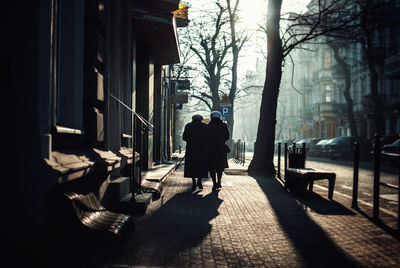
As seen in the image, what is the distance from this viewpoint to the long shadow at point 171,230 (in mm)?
4141

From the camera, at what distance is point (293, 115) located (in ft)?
229

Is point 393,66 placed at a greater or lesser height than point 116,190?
greater

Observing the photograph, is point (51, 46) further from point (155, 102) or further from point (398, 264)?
point (155, 102)

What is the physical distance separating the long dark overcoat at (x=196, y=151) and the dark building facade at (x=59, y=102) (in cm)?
159

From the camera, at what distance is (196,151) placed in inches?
381

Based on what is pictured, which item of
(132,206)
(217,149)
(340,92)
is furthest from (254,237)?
(340,92)

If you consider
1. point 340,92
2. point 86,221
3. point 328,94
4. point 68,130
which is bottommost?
point 86,221

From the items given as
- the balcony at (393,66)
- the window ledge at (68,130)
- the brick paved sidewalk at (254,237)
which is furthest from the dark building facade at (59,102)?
the balcony at (393,66)

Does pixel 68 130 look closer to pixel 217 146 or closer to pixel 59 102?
pixel 59 102

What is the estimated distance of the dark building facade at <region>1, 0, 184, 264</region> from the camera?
11.2ft

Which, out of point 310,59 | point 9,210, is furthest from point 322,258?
point 310,59

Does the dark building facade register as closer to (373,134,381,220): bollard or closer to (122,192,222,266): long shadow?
(122,192,222,266): long shadow

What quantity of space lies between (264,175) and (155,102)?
506 centimetres

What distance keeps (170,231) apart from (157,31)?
22.6ft
